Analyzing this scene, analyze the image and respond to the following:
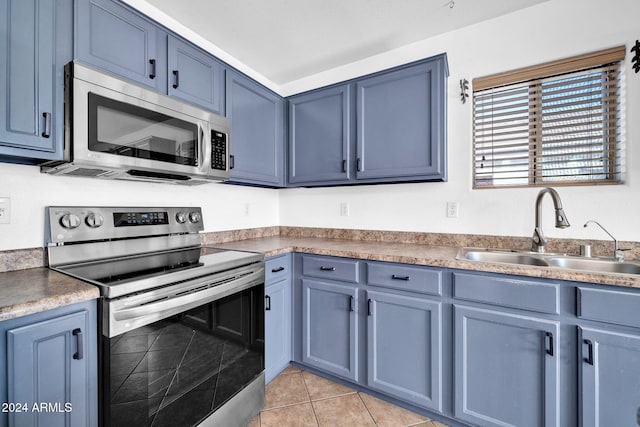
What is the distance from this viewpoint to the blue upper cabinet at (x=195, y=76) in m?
1.59

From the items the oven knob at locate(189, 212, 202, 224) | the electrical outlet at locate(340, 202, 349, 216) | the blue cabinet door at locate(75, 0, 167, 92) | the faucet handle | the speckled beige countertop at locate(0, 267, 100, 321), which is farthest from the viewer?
the electrical outlet at locate(340, 202, 349, 216)

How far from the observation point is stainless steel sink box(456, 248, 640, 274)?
1438 mm

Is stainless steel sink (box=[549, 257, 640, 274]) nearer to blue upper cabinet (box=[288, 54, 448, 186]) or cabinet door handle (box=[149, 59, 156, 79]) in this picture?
blue upper cabinet (box=[288, 54, 448, 186])

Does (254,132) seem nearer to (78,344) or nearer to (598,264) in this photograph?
(78,344)

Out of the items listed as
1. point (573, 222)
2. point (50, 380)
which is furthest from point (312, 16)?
point (50, 380)

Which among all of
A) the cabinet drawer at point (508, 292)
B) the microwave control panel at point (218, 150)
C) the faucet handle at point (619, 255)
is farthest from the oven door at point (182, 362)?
the faucet handle at point (619, 255)

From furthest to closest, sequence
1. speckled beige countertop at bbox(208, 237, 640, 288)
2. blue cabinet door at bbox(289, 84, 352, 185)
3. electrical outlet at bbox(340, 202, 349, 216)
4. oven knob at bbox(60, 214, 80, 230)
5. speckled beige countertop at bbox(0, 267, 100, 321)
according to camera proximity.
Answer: electrical outlet at bbox(340, 202, 349, 216) < blue cabinet door at bbox(289, 84, 352, 185) < oven knob at bbox(60, 214, 80, 230) < speckled beige countertop at bbox(208, 237, 640, 288) < speckled beige countertop at bbox(0, 267, 100, 321)

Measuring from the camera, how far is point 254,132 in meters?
2.14


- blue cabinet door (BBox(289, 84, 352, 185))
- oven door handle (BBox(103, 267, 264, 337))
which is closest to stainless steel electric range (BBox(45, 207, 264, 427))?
oven door handle (BBox(103, 267, 264, 337))

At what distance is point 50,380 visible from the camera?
88 centimetres

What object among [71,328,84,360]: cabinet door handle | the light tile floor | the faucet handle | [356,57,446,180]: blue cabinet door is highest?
[356,57,446,180]: blue cabinet door

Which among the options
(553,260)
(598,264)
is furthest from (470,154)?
(598,264)

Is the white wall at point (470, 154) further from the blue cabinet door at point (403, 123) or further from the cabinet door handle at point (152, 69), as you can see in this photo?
the cabinet door handle at point (152, 69)

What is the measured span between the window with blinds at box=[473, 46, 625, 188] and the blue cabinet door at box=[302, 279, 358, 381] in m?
1.26
